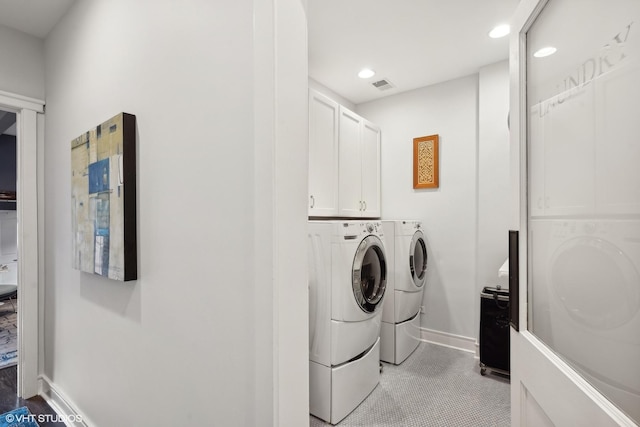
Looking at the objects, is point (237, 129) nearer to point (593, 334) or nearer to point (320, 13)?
point (593, 334)

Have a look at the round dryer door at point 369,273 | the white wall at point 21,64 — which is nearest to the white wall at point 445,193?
the round dryer door at point 369,273

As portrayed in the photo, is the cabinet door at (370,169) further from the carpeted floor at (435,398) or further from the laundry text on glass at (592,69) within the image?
the laundry text on glass at (592,69)

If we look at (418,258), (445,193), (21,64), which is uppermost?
(21,64)

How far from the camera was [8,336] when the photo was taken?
3.29 meters

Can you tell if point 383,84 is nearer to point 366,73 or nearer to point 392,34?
point 366,73

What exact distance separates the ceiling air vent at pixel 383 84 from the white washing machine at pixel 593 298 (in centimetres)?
266

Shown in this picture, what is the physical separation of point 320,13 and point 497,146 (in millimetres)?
1930

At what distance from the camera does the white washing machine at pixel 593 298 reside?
568 millimetres

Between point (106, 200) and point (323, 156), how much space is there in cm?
168

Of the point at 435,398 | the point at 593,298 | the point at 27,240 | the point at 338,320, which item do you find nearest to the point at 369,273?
the point at 338,320

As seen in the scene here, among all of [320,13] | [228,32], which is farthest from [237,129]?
[320,13]

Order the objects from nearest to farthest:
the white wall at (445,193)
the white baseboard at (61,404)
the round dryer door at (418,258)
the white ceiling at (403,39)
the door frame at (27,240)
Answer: the white baseboard at (61,404) → the white ceiling at (403,39) → the door frame at (27,240) → the round dryer door at (418,258) → the white wall at (445,193)

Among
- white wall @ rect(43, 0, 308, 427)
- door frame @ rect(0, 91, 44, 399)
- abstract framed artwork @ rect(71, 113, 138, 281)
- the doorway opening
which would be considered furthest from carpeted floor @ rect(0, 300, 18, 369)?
abstract framed artwork @ rect(71, 113, 138, 281)

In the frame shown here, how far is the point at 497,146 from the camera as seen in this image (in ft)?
9.11
